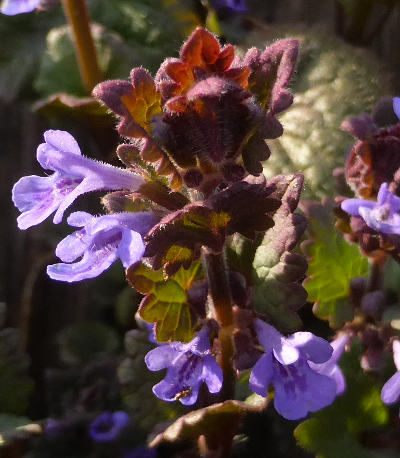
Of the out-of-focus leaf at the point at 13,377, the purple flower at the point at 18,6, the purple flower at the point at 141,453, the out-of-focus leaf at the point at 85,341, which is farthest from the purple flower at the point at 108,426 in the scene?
the purple flower at the point at 18,6

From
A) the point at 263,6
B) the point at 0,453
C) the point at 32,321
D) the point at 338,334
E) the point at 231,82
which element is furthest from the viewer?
the point at 263,6

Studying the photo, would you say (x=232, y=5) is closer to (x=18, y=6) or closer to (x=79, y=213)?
(x=18, y=6)

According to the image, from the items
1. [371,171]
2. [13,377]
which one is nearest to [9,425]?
[13,377]

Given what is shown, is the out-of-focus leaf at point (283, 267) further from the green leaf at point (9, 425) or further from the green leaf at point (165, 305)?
the green leaf at point (9, 425)

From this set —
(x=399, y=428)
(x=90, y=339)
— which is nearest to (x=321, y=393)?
(x=399, y=428)

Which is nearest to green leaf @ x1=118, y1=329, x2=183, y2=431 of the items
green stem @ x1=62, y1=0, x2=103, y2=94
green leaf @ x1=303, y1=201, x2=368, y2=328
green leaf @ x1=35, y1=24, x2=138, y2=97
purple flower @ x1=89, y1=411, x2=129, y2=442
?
purple flower @ x1=89, y1=411, x2=129, y2=442

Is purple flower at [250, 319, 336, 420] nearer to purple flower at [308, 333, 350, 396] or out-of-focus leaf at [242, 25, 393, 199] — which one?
purple flower at [308, 333, 350, 396]

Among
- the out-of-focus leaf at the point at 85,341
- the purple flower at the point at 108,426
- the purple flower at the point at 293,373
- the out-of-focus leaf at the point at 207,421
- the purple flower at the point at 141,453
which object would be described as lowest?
the out-of-focus leaf at the point at 85,341

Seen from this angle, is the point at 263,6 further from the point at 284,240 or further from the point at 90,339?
the point at 284,240
